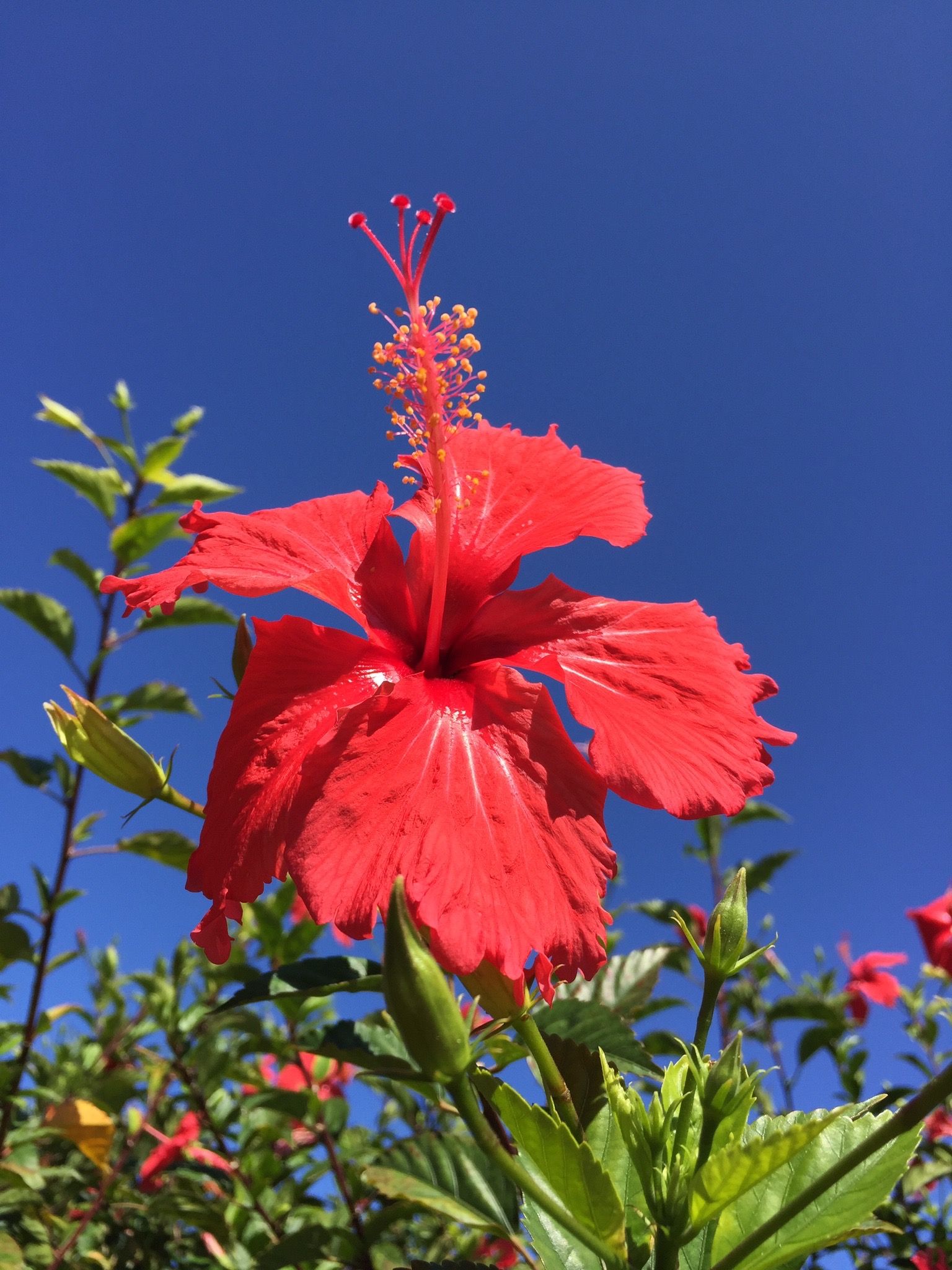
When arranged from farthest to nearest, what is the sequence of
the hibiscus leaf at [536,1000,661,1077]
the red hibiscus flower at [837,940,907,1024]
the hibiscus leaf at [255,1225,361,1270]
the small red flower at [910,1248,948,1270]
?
1. the red hibiscus flower at [837,940,907,1024]
2. the small red flower at [910,1248,948,1270]
3. the hibiscus leaf at [255,1225,361,1270]
4. the hibiscus leaf at [536,1000,661,1077]

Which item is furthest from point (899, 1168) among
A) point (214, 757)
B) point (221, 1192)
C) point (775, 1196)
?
point (221, 1192)

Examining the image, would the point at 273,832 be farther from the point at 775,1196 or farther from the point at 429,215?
the point at 429,215

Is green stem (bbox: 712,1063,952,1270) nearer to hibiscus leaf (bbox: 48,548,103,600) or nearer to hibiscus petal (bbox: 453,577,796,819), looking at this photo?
hibiscus petal (bbox: 453,577,796,819)

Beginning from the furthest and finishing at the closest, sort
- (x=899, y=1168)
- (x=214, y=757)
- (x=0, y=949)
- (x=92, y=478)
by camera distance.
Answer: (x=92, y=478)
(x=0, y=949)
(x=214, y=757)
(x=899, y=1168)

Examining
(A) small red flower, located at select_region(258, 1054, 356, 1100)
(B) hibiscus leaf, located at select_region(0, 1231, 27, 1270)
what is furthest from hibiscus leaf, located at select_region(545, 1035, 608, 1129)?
(B) hibiscus leaf, located at select_region(0, 1231, 27, 1270)

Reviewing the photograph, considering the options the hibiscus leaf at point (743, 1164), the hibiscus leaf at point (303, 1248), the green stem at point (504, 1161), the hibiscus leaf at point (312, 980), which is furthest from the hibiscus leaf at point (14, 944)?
the hibiscus leaf at point (743, 1164)

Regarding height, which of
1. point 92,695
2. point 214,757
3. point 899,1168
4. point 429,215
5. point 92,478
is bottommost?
point 899,1168

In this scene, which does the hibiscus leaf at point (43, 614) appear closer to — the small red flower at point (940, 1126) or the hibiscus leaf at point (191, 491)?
the hibiscus leaf at point (191, 491)
